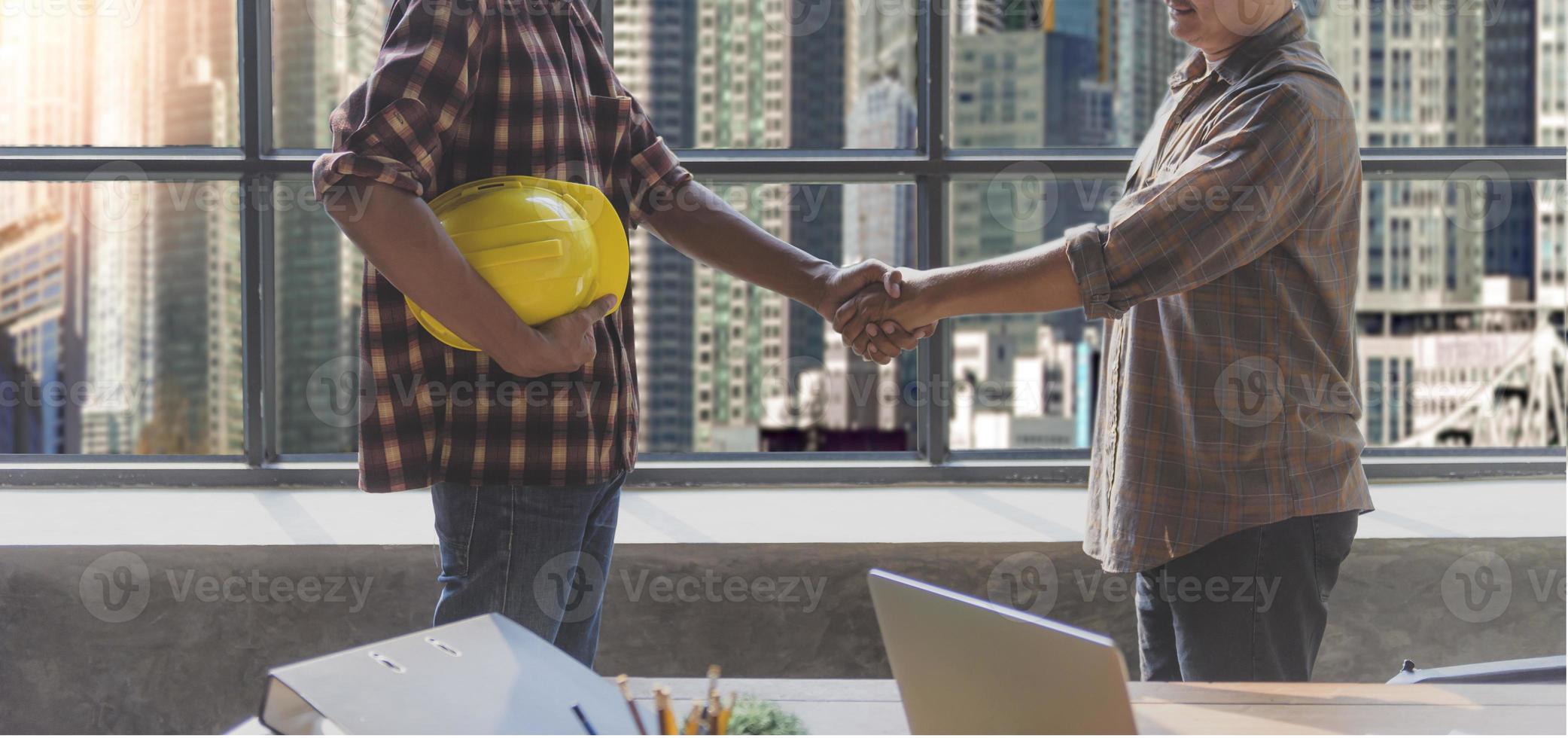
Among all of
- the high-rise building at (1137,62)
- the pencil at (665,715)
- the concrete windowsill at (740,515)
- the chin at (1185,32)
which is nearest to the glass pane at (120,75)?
the concrete windowsill at (740,515)

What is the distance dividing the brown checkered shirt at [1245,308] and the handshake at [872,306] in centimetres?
40

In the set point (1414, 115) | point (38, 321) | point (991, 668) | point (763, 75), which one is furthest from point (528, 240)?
point (1414, 115)

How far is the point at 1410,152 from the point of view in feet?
7.12

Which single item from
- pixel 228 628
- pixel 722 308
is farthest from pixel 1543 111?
pixel 228 628

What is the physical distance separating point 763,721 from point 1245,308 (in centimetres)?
83

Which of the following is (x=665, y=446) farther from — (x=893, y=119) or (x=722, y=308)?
(x=722, y=308)

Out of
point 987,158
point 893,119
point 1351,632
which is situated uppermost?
point 893,119

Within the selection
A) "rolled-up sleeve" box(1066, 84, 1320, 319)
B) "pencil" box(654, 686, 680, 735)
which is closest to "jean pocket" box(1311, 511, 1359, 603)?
"rolled-up sleeve" box(1066, 84, 1320, 319)

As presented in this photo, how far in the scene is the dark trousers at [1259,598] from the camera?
4.14ft

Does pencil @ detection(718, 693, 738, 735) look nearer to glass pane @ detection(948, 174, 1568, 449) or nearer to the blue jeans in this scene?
the blue jeans

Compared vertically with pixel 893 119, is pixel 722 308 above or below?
below

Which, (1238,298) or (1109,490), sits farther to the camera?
(1109,490)

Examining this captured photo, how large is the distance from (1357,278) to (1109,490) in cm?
39

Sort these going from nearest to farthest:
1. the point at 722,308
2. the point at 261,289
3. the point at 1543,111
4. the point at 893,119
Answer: the point at 261,289
the point at 893,119
the point at 722,308
the point at 1543,111
